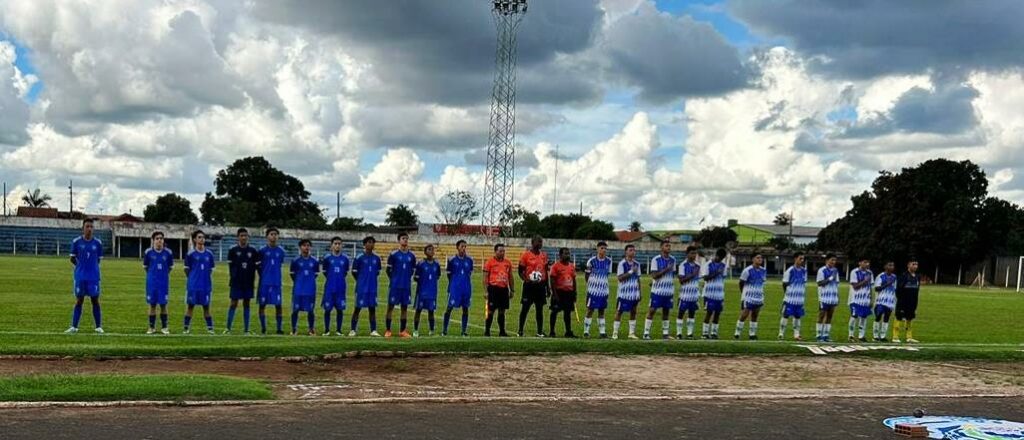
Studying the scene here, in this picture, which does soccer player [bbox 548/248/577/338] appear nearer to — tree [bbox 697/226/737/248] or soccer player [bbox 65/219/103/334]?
soccer player [bbox 65/219/103/334]

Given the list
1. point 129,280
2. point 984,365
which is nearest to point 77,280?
point 984,365

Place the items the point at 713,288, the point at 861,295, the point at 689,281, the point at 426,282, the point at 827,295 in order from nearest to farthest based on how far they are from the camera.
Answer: the point at 426,282, the point at 689,281, the point at 713,288, the point at 827,295, the point at 861,295

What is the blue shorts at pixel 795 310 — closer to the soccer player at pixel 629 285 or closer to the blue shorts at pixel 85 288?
the soccer player at pixel 629 285

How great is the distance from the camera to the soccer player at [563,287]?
716 inches

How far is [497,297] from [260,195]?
112266 millimetres

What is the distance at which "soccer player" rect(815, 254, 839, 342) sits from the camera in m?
19.4

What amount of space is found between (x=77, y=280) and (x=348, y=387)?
7.70 meters

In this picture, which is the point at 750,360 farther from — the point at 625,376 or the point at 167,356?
the point at 167,356

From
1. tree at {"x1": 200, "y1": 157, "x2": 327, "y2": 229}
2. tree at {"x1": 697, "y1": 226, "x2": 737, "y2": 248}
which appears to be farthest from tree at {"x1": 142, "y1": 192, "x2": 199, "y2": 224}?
tree at {"x1": 697, "y1": 226, "x2": 737, "y2": 248}

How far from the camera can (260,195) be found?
124938 millimetres

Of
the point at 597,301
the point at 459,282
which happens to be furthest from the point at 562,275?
the point at 459,282

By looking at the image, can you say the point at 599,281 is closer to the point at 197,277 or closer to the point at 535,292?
the point at 535,292

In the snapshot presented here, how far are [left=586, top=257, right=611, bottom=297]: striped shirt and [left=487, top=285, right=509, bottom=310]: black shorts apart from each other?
68.9 inches

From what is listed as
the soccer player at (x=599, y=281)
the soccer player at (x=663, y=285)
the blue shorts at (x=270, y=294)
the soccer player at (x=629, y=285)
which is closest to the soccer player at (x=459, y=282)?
the soccer player at (x=599, y=281)
